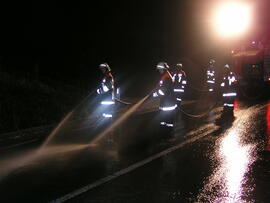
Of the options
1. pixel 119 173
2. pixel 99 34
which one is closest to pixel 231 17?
pixel 99 34

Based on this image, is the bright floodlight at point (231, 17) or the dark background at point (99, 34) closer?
the dark background at point (99, 34)

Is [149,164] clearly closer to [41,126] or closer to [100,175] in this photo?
[100,175]

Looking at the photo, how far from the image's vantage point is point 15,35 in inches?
752

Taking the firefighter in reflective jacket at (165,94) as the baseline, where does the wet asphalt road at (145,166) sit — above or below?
below

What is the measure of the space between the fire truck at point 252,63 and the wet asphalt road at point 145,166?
44.8ft

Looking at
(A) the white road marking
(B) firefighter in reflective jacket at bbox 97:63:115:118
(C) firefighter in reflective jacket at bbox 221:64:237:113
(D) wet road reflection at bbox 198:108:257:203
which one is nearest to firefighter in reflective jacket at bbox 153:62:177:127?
(A) the white road marking

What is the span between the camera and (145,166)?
7711 millimetres

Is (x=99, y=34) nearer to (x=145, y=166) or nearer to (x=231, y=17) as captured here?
(x=231, y=17)

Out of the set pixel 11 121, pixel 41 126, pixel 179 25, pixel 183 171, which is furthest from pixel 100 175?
pixel 179 25

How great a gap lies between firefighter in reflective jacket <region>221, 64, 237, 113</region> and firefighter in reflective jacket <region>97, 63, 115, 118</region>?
4099 millimetres

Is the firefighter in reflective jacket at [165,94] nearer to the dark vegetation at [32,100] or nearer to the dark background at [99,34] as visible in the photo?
the dark vegetation at [32,100]

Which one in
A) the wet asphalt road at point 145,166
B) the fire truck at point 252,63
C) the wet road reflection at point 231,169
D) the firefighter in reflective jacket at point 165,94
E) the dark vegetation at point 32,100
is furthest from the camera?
the fire truck at point 252,63

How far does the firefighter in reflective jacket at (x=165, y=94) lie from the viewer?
11.2 meters

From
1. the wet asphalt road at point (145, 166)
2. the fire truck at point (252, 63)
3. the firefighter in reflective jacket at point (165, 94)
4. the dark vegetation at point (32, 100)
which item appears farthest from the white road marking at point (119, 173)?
the fire truck at point (252, 63)
